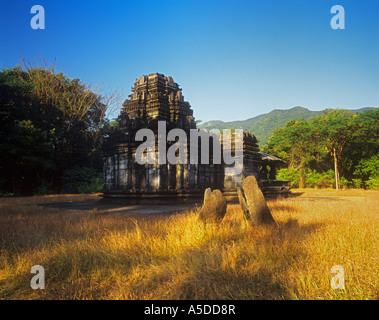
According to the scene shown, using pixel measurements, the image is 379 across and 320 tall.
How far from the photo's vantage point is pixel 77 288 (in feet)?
8.41

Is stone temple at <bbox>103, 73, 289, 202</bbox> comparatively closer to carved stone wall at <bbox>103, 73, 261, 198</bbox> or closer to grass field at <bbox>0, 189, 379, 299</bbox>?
carved stone wall at <bbox>103, 73, 261, 198</bbox>

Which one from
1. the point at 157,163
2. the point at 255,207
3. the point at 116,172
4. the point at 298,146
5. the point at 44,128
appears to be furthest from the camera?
the point at 298,146

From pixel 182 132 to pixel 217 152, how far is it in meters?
2.23

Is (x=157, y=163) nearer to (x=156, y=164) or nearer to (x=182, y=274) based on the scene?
(x=156, y=164)

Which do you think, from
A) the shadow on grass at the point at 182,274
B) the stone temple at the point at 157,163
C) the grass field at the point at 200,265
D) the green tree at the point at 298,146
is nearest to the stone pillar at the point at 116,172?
Result: the stone temple at the point at 157,163

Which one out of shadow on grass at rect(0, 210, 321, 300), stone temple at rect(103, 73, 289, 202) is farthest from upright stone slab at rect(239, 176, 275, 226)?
stone temple at rect(103, 73, 289, 202)

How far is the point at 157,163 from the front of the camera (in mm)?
10430

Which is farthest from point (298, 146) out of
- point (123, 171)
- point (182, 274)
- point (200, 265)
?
point (182, 274)

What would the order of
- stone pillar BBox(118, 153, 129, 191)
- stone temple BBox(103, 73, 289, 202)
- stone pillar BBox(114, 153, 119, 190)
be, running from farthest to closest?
stone pillar BBox(114, 153, 119, 190) < stone pillar BBox(118, 153, 129, 191) < stone temple BBox(103, 73, 289, 202)

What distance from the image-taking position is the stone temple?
10516mm

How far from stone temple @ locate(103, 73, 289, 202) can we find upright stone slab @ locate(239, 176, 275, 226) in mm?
5733

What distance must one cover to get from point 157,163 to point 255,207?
21.3 feet
